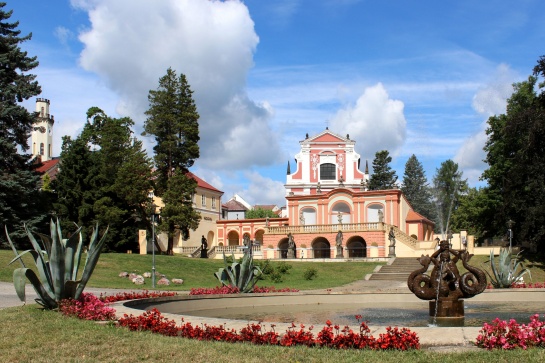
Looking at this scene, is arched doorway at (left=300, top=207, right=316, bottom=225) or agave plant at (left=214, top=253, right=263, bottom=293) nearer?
agave plant at (left=214, top=253, right=263, bottom=293)

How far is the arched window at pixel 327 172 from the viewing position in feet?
230

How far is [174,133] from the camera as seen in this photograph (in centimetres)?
4775

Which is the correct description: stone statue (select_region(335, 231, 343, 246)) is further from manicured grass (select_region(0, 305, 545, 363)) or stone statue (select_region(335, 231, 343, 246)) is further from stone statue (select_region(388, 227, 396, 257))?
manicured grass (select_region(0, 305, 545, 363))

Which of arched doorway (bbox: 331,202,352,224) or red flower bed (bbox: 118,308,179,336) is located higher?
arched doorway (bbox: 331,202,352,224)

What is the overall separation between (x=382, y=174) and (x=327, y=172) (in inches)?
552

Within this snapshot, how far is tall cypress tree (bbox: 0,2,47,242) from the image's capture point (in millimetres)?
33100

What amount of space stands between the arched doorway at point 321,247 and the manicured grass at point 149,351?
44160 mm

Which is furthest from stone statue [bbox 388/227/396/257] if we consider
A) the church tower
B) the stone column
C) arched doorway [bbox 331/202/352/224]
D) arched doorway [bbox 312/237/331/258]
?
the church tower

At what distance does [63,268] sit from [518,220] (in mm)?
35047

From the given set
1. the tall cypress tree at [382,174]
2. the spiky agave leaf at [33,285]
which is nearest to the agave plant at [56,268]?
the spiky agave leaf at [33,285]

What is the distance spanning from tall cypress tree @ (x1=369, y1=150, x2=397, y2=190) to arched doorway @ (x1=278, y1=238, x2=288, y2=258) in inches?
1193

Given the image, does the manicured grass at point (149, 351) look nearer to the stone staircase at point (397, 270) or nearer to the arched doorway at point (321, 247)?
the stone staircase at point (397, 270)

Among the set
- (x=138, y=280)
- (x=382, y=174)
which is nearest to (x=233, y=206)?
(x=382, y=174)

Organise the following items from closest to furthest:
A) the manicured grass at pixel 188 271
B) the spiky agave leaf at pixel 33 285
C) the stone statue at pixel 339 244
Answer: the spiky agave leaf at pixel 33 285 < the manicured grass at pixel 188 271 < the stone statue at pixel 339 244
